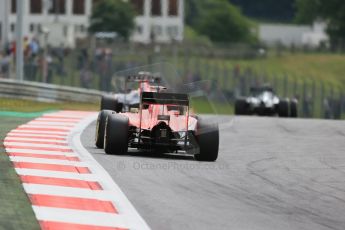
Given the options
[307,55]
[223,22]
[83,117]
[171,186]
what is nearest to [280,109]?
[83,117]

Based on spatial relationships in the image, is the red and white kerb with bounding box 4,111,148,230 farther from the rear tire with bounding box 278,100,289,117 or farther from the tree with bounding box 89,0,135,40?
the tree with bounding box 89,0,135,40

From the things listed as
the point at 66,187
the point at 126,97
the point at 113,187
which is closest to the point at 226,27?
the point at 126,97

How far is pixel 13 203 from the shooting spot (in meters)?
11.2

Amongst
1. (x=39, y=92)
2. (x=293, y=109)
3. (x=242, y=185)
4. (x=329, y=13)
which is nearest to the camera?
(x=242, y=185)

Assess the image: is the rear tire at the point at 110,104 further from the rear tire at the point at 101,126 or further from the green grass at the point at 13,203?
the green grass at the point at 13,203

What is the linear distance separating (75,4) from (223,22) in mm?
32433

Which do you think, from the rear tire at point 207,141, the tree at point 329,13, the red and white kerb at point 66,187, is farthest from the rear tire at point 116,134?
the tree at point 329,13

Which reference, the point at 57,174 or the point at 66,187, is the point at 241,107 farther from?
the point at 66,187

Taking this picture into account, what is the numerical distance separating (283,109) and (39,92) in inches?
279

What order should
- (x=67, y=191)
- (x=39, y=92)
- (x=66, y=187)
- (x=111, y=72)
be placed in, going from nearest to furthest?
(x=67, y=191), (x=66, y=187), (x=39, y=92), (x=111, y=72)

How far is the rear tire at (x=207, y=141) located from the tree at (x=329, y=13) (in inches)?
3475

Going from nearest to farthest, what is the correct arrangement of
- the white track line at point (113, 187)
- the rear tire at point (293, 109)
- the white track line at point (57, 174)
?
the white track line at point (113, 187) → the white track line at point (57, 174) → the rear tire at point (293, 109)

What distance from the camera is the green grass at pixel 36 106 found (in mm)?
29978

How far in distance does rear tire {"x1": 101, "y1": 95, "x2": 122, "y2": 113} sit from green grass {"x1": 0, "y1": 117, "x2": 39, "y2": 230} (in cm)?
1114
